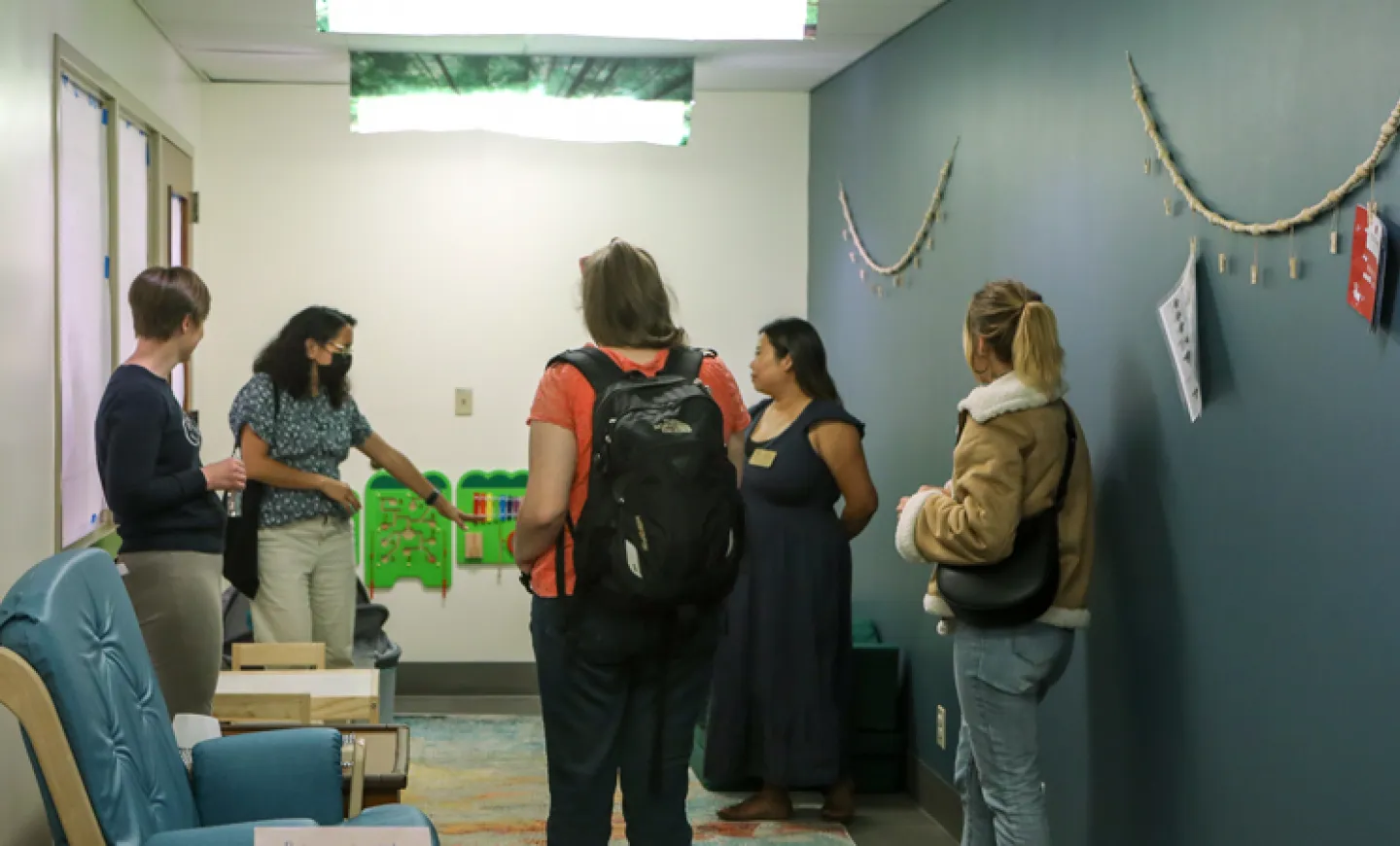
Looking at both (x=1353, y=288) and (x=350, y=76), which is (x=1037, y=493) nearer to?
(x=1353, y=288)

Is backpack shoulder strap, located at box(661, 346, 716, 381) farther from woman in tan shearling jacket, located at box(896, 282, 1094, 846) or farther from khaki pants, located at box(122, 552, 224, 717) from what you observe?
khaki pants, located at box(122, 552, 224, 717)

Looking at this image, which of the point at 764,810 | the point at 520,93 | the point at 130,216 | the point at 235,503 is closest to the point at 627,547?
the point at 235,503

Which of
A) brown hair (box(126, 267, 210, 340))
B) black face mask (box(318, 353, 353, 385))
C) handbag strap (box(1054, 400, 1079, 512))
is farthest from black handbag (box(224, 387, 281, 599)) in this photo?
handbag strap (box(1054, 400, 1079, 512))

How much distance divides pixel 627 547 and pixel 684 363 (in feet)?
1.16

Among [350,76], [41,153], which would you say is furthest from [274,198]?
[41,153]

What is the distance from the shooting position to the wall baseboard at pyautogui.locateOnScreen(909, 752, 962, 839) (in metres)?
4.11

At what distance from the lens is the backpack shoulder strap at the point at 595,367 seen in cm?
246

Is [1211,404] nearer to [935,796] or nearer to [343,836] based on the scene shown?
[343,836]

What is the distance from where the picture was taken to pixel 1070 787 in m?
3.26

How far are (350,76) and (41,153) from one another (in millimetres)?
2203

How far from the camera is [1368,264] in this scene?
2.09m

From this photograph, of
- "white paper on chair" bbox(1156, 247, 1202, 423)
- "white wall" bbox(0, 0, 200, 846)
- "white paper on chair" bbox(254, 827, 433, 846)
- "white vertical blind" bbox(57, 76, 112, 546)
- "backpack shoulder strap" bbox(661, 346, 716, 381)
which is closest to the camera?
"white paper on chair" bbox(254, 827, 433, 846)

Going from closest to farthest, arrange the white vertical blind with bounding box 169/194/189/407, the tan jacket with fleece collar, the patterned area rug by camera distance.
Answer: the tan jacket with fleece collar, the patterned area rug, the white vertical blind with bounding box 169/194/189/407

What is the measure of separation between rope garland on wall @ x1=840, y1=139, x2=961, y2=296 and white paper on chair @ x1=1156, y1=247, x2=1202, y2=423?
1.52 meters
